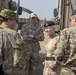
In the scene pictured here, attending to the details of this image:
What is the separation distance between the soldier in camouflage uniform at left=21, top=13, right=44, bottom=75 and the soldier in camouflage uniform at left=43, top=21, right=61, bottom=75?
6.57 ft

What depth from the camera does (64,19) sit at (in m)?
7.05

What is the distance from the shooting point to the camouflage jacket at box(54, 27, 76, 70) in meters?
3.97

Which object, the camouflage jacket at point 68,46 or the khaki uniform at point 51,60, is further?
the khaki uniform at point 51,60

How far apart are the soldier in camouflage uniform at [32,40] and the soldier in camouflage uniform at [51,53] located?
6.57ft

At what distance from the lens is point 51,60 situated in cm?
545

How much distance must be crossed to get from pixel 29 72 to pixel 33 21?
131 centimetres

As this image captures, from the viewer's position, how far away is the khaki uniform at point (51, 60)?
519 centimetres

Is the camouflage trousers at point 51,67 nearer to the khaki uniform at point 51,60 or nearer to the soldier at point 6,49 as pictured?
the khaki uniform at point 51,60

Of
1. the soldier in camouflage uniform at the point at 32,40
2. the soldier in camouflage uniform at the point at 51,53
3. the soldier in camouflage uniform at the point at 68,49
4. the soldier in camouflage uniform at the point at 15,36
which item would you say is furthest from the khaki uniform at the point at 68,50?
the soldier in camouflage uniform at the point at 32,40

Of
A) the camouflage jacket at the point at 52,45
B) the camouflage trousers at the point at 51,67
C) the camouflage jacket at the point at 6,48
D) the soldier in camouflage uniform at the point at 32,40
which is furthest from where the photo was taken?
the soldier in camouflage uniform at the point at 32,40

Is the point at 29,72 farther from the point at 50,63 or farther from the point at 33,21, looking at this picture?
the point at 50,63

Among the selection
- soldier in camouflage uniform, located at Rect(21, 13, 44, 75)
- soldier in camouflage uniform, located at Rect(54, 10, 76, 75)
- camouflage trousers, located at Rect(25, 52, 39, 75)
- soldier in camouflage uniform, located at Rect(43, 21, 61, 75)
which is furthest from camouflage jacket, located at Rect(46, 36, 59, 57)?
camouflage trousers, located at Rect(25, 52, 39, 75)

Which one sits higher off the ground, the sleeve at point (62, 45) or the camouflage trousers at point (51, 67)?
the sleeve at point (62, 45)

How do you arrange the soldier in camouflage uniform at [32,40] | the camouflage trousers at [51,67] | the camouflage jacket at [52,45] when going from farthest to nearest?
the soldier in camouflage uniform at [32,40] < the camouflage trousers at [51,67] < the camouflage jacket at [52,45]
